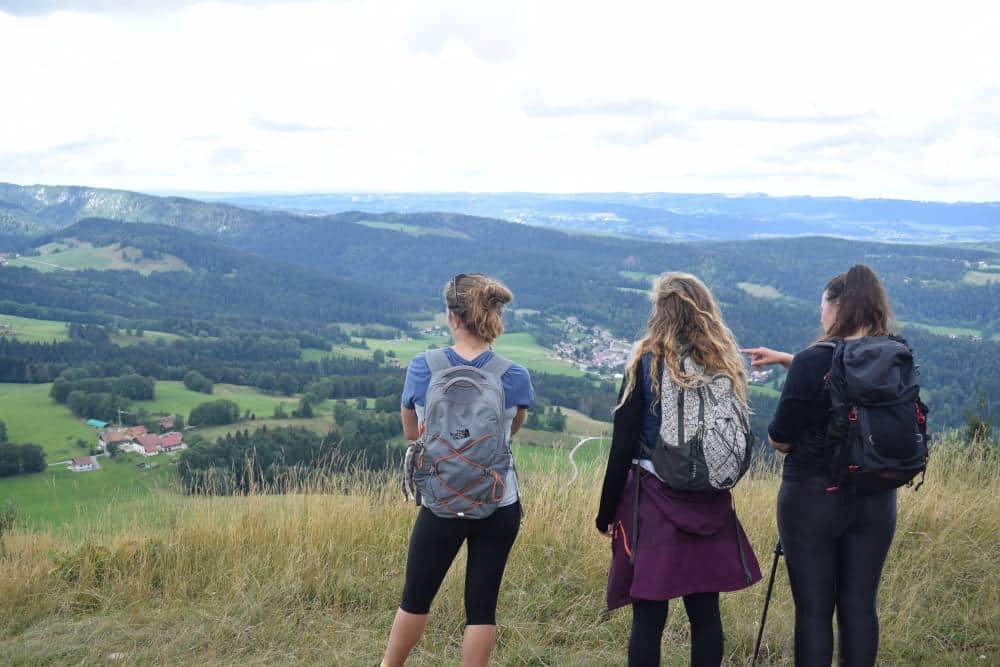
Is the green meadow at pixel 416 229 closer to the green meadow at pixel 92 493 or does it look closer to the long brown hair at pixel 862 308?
the green meadow at pixel 92 493

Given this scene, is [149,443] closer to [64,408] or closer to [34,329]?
[64,408]

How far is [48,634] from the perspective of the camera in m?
3.34

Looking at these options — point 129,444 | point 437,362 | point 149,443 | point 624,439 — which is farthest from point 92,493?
point 129,444

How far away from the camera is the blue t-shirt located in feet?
8.39

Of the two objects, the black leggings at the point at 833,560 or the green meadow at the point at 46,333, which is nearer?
the black leggings at the point at 833,560

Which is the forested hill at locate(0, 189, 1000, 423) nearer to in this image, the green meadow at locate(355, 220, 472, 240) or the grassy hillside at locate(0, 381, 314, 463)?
the green meadow at locate(355, 220, 472, 240)

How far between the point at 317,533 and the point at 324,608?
61cm

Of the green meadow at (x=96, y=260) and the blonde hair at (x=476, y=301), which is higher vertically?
the blonde hair at (x=476, y=301)

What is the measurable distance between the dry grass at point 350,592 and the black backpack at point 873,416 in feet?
4.35

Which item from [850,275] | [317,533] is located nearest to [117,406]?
[317,533]

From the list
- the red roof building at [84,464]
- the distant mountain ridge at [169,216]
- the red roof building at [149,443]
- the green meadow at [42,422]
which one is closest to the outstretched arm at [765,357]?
the red roof building at [84,464]

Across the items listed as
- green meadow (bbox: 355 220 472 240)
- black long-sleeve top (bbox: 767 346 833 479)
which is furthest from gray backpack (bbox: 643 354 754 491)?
green meadow (bbox: 355 220 472 240)

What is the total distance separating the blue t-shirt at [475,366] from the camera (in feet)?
8.39

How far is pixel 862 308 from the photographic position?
260 centimetres
